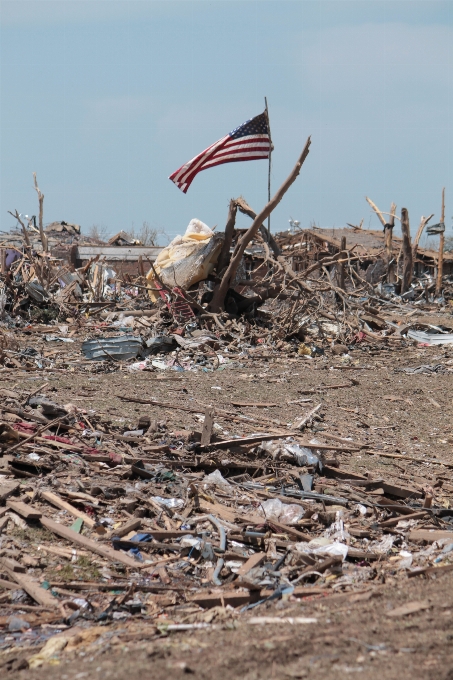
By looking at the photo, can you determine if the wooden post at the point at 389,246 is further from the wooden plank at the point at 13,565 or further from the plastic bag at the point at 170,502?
the wooden plank at the point at 13,565

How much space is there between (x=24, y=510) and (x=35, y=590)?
2.94 feet

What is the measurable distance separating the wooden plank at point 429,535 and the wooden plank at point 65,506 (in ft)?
6.69

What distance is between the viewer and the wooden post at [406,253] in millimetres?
25859

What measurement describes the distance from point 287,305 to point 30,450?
9451 mm

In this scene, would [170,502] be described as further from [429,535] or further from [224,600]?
[429,535]

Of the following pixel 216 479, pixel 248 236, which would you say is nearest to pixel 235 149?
pixel 248 236

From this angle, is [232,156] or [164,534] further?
[232,156]

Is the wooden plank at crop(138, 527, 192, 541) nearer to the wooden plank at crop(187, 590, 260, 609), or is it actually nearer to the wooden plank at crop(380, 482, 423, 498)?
the wooden plank at crop(187, 590, 260, 609)

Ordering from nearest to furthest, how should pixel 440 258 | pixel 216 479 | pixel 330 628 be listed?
pixel 330 628 < pixel 216 479 < pixel 440 258

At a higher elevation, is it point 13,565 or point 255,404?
point 13,565

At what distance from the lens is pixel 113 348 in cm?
1246

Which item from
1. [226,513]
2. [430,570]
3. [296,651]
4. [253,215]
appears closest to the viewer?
[296,651]

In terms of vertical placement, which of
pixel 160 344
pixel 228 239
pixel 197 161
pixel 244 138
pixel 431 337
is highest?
pixel 244 138

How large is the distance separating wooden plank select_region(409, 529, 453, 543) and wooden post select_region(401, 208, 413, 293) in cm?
2175
